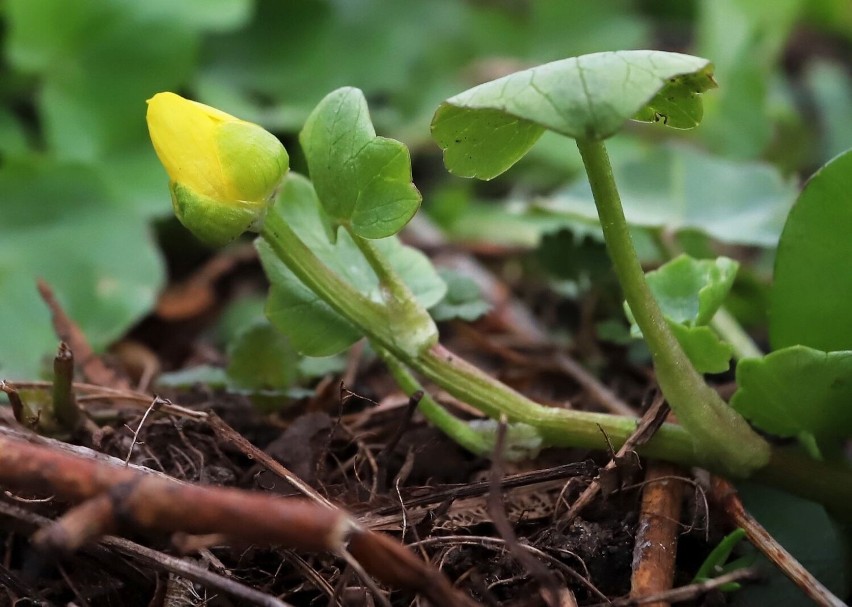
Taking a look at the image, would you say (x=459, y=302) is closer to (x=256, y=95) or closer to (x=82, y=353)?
(x=82, y=353)

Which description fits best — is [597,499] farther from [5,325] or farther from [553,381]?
[5,325]

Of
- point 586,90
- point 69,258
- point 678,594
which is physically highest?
point 586,90

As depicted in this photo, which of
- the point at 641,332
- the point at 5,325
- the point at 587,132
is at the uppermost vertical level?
the point at 587,132

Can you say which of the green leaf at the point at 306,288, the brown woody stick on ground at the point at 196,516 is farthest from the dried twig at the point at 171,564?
the green leaf at the point at 306,288

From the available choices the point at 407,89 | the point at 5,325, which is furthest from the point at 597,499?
the point at 407,89

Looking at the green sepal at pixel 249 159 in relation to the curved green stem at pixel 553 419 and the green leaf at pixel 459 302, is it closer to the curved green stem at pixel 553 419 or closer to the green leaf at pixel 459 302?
the curved green stem at pixel 553 419

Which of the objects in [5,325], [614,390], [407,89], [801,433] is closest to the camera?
[801,433]

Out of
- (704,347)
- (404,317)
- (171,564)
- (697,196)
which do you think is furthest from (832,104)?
(171,564)
